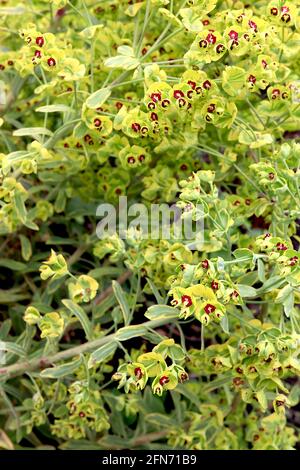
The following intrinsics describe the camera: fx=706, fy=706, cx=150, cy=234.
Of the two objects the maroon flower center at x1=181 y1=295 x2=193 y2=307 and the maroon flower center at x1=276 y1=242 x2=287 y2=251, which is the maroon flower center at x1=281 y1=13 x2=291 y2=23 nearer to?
the maroon flower center at x1=276 y1=242 x2=287 y2=251

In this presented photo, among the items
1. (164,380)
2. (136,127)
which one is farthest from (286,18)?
(164,380)

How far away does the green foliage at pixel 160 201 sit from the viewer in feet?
4.43

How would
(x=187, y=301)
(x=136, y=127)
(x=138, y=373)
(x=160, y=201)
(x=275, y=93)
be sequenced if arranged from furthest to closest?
(x=160, y=201), (x=275, y=93), (x=136, y=127), (x=138, y=373), (x=187, y=301)

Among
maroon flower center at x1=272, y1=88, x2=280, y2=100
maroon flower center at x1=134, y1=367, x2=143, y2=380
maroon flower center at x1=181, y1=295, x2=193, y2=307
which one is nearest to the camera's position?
maroon flower center at x1=181, y1=295, x2=193, y2=307

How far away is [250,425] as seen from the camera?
6.53ft

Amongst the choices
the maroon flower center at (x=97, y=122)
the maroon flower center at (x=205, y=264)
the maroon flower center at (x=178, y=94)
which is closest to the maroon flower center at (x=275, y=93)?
the maroon flower center at (x=178, y=94)

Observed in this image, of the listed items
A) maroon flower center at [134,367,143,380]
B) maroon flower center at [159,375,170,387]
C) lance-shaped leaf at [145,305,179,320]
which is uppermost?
lance-shaped leaf at [145,305,179,320]

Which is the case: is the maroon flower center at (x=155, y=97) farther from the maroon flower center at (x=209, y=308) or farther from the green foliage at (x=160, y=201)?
the maroon flower center at (x=209, y=308)

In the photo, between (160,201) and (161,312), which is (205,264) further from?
(160,201)

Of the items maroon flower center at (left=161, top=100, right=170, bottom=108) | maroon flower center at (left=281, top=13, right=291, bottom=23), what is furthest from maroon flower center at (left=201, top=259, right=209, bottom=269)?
maroon flower center at (left=281, top=13, right=291, bottom=23)

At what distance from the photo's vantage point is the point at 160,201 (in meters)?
1.94

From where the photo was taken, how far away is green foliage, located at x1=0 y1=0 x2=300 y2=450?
1352 mm
